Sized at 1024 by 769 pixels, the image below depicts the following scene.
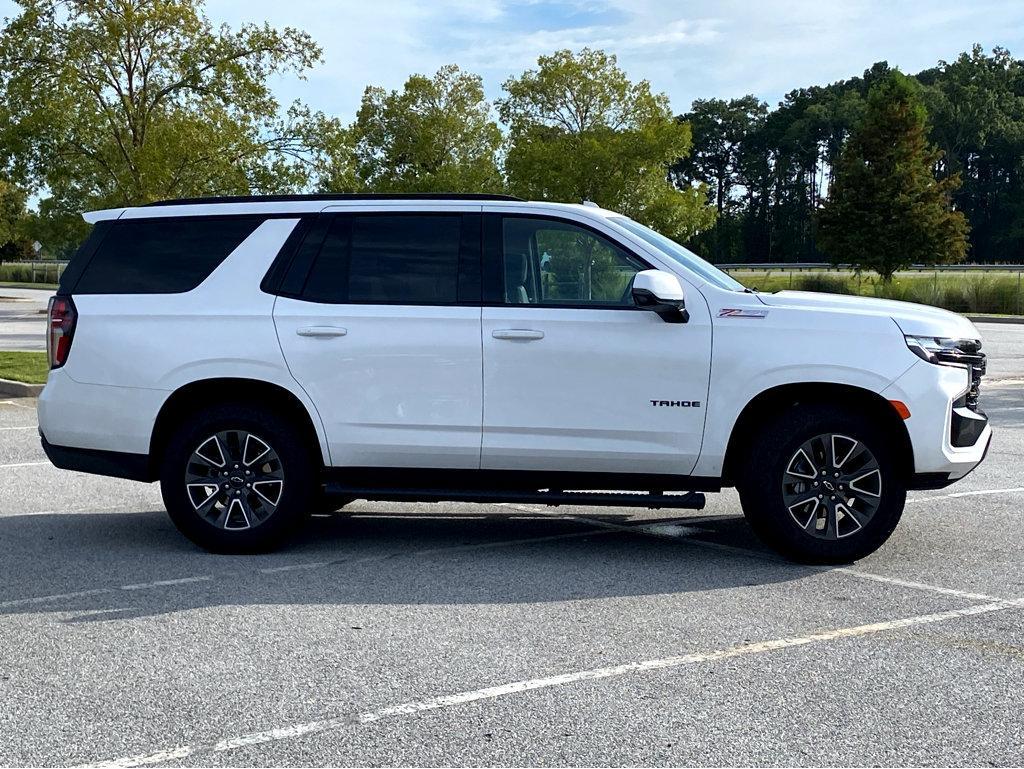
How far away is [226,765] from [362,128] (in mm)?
49845

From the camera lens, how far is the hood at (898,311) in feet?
22.1

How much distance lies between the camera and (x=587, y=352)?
680 cm

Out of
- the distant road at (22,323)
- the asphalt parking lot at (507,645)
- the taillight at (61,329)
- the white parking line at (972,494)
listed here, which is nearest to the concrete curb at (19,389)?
the asphalt parking lot at (507,645)

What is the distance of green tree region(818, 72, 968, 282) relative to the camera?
59.8m

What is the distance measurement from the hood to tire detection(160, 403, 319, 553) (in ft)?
9.33

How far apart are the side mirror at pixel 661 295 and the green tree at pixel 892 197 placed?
5469cm

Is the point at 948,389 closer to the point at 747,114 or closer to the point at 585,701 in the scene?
the point at 585,701

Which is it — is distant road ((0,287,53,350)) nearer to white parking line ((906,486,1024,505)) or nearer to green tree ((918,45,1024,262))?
white parking line ((906,486,1024,505))

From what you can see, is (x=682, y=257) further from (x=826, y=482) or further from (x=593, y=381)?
(x=826, y=482)

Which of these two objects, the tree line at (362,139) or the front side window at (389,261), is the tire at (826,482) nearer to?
the front side window at (389,261)


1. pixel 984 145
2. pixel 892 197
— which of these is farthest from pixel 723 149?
pixel 892 197

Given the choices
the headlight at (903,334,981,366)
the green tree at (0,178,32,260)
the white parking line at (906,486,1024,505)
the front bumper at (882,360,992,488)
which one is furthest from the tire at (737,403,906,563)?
the green tree at (0,178,32,260)

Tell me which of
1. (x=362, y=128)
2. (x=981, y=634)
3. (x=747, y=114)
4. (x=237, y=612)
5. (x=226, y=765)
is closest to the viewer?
(x=226, y=765)

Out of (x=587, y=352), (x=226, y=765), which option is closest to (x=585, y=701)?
(x=226, y=765)
